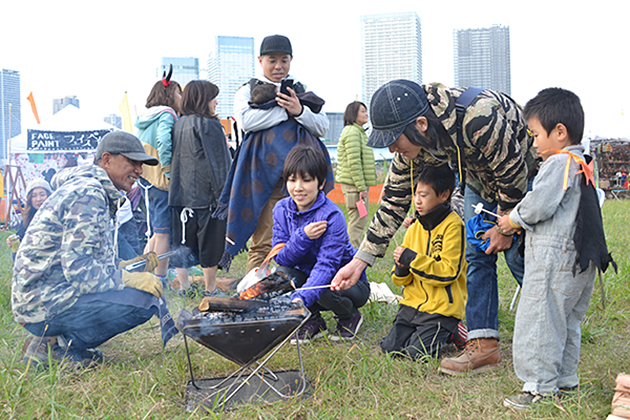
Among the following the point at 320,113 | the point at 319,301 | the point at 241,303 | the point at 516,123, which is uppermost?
the point at 320,113

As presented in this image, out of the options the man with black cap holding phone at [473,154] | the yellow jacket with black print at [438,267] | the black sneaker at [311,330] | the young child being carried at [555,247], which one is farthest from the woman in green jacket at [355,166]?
the young child being carried at [555,247]

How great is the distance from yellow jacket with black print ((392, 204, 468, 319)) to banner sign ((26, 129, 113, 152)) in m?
8.01

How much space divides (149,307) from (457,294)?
1944mm

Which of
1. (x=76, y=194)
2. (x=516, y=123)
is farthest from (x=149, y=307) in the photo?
(x=516, y=123)

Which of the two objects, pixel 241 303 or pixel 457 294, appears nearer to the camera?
pixel 241 303

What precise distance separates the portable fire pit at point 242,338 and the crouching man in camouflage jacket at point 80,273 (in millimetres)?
648

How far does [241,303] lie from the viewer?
244 cm

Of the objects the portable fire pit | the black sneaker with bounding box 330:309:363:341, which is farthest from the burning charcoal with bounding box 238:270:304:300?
the black sneaker with bounding box 330:309:363:341

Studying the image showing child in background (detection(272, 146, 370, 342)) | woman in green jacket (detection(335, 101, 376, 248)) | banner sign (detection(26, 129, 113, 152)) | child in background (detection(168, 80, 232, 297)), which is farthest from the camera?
banner sign (detection(26, 129, 113, 152))

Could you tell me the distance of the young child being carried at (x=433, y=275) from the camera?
2.95 m

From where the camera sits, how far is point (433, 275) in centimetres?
295

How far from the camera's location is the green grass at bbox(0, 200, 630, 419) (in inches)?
89.4

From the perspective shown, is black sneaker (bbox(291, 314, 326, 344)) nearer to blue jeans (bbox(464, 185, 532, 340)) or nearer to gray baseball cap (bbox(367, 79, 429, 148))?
blue jeans (bbox(464, 185, 532, 340))

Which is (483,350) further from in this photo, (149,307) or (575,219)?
(149,307)
